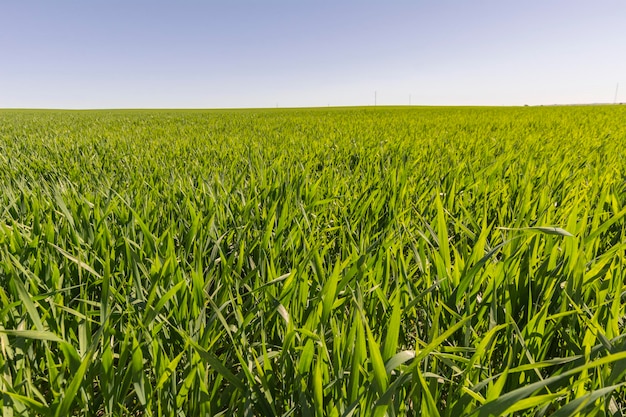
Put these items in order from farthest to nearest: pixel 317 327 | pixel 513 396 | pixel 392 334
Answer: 1. pixel 317 327
2. pixel 392 334
3. pixel 513 396

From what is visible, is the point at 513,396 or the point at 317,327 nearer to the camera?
the point at 513,396

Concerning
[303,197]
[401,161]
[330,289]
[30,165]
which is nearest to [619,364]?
[330,289]

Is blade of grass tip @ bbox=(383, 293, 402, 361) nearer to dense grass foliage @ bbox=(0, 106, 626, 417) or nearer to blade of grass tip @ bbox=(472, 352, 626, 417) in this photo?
dense grass foliage @ bbox=(0, 106, 626, 417)

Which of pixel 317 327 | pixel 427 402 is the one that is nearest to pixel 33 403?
pixel 317 327

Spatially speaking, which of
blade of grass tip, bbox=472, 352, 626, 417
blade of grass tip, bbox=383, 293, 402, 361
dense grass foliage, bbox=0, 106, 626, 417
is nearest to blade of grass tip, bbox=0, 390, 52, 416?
dense grass foliage, bbox=0, 106, 626, 417

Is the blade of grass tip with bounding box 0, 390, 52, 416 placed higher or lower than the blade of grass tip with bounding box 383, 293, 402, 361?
lower

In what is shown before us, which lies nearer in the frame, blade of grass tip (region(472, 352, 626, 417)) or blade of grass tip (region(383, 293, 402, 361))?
blade of grass tip (region(472, 352, 626, 417))

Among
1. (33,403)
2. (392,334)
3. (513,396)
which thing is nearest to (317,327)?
(392,334)

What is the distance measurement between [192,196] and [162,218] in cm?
28

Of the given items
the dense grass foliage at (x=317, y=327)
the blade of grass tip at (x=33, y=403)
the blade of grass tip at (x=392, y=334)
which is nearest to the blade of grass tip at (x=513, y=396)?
the dense grass foliage at (x=317, y=327)

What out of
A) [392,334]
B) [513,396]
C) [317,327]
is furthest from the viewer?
[317,327]

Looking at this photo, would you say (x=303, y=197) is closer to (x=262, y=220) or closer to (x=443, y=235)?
(x=262, y=220)

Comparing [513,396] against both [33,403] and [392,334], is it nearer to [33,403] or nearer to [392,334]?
[392,334]

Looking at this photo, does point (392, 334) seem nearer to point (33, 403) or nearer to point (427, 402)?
point (427, 402)
